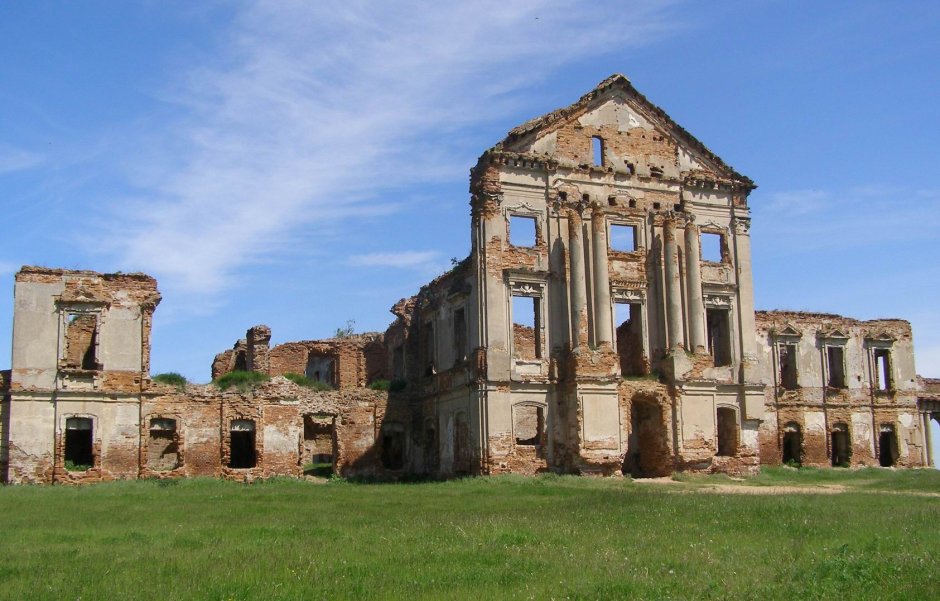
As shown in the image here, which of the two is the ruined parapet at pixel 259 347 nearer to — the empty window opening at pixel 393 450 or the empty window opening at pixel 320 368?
the empty window opening at pixel 393 450

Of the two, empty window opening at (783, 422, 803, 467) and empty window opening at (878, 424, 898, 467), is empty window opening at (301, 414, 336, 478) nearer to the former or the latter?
empty window opening at (783, 422, 803, 467)

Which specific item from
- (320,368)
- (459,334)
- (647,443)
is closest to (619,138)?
(459,334)

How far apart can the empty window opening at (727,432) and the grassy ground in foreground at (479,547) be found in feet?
29.8

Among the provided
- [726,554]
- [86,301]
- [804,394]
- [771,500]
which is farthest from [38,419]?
[804,394]

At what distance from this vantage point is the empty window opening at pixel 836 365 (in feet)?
122

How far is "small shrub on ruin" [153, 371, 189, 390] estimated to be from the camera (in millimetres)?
28712

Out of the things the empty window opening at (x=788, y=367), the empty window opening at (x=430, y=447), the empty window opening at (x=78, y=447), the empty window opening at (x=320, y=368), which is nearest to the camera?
the empty window opening at (x=78, y=447)

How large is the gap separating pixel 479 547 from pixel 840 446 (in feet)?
94.3

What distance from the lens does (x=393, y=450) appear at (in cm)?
3278

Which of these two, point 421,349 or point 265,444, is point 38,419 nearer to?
point 265,444

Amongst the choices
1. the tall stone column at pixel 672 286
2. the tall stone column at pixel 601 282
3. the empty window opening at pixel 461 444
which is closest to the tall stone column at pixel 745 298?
the tall stone column at pixel 672 286

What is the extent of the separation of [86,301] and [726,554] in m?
22.2

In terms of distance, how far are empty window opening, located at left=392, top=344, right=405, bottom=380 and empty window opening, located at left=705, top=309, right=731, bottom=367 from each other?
439 inches

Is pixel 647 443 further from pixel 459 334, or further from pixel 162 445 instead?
pixel 162 445
